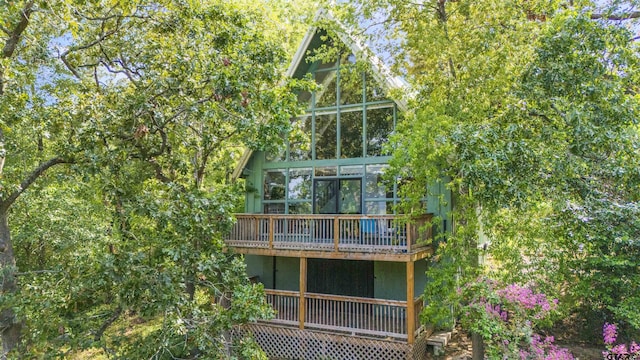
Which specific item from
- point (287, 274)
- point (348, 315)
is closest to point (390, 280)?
point (348, 315)

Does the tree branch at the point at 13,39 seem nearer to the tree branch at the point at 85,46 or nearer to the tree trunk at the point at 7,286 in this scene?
the tree branch at the point at 85,46

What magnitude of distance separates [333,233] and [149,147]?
5.19 m

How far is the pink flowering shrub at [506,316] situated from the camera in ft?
24.2

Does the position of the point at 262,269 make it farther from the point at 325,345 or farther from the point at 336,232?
the point at 336,232

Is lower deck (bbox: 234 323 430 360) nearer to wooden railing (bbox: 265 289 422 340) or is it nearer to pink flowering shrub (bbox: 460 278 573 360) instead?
wooden railing (bbox: 265 289 422 340)

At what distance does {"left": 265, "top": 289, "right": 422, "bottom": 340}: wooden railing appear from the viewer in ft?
32.4

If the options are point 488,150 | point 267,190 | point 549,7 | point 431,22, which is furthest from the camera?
point 267,190

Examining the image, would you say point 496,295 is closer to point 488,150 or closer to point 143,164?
point 488,150

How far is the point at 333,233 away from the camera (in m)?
10.7

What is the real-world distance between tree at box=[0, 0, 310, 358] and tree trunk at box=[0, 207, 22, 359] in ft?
0.09

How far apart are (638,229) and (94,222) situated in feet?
51.0

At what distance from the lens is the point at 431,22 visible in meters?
10.2

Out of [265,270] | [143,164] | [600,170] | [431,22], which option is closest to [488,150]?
[600,170]

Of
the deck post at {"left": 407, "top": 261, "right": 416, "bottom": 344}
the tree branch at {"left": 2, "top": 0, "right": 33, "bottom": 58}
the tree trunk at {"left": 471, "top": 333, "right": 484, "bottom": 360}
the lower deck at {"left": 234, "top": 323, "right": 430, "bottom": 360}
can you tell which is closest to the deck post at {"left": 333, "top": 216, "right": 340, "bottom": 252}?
the deck post at {"left": 407, "top": 261, "right": 416, "bottom": 344}
